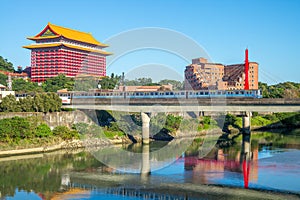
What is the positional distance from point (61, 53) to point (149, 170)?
4391 centimetres

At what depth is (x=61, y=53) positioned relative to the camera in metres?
63.6

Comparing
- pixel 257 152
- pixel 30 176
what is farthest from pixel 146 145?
pixel 30 176

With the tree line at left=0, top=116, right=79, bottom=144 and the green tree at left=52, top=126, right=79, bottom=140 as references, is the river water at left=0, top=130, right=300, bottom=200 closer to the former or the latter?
A: the tree line at left=0, top=116, right=79, bottom=144

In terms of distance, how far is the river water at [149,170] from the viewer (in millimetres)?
18578

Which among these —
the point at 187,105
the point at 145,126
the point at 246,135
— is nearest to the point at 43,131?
the point at 145,126

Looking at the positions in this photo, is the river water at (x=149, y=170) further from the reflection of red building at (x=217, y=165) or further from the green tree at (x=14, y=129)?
the green tree at (x=14, y=129)

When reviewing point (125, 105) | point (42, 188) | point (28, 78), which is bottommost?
point (42, 188)

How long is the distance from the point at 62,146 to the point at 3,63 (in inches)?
1715

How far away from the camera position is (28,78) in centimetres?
6719

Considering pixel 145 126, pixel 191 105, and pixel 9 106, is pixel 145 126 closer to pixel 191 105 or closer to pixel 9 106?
pixel 191 105

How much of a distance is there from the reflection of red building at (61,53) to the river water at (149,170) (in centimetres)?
3512

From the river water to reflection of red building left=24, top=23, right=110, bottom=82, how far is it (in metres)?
35.1

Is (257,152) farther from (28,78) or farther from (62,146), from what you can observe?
(28,78)

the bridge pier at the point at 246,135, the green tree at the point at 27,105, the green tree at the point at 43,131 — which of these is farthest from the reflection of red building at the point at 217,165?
the green tree at the point at 27,105
